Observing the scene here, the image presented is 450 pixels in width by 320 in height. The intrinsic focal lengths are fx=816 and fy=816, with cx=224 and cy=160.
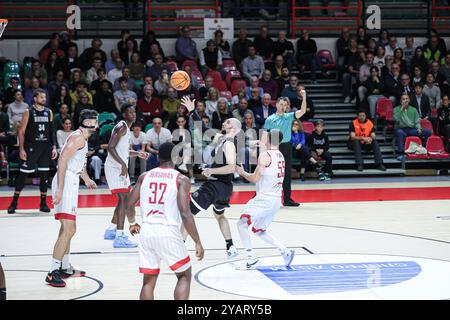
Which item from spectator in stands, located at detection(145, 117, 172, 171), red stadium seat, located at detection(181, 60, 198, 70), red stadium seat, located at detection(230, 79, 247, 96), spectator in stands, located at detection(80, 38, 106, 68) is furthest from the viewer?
red stadium seat, located at detection(181, 60, 198, 70)

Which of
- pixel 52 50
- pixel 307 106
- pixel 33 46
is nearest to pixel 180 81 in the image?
pixel 307 106

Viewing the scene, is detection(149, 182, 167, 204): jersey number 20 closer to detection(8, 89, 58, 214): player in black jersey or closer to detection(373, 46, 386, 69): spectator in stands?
detection(8, 89, 58, 214): player in black jersey

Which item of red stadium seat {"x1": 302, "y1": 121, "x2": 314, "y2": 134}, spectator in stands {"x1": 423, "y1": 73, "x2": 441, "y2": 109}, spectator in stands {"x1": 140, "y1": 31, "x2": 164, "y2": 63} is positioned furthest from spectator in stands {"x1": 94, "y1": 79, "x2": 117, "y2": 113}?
spectator in stands {"x1": 423, "y1": 73, "x2": 441, "y2": 109}

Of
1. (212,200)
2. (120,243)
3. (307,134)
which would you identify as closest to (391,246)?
(212,200)

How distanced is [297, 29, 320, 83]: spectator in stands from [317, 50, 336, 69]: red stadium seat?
0.46 metres

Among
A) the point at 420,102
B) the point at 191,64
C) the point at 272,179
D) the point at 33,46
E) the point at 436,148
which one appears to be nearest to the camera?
the point at 272,179

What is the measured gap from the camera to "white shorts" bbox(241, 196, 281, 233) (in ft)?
29.1

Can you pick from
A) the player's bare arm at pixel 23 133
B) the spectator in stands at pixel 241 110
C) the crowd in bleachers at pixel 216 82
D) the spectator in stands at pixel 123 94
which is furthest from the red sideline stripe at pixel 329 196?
the spectator in stands at pixel 123 94

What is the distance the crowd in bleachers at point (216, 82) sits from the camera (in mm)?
17438

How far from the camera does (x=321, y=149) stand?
58.3ft

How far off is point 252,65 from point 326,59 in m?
2.68

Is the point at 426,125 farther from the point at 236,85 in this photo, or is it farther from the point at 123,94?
the point at 123,94

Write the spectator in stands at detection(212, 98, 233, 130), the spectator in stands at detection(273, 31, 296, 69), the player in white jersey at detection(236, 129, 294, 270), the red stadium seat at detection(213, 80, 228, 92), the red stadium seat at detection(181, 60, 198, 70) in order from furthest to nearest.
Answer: the spectator in stands at detection(273, 31, 296, 69) → the red stadium seat at detection(181, 60, 198, 70) → the red stadium seat at detection(213, 80, 228, 92) → the spectator in stands at detection(212, 98, 233, 130) → the player in white jersey at detection(236, 129, 294, 270)
